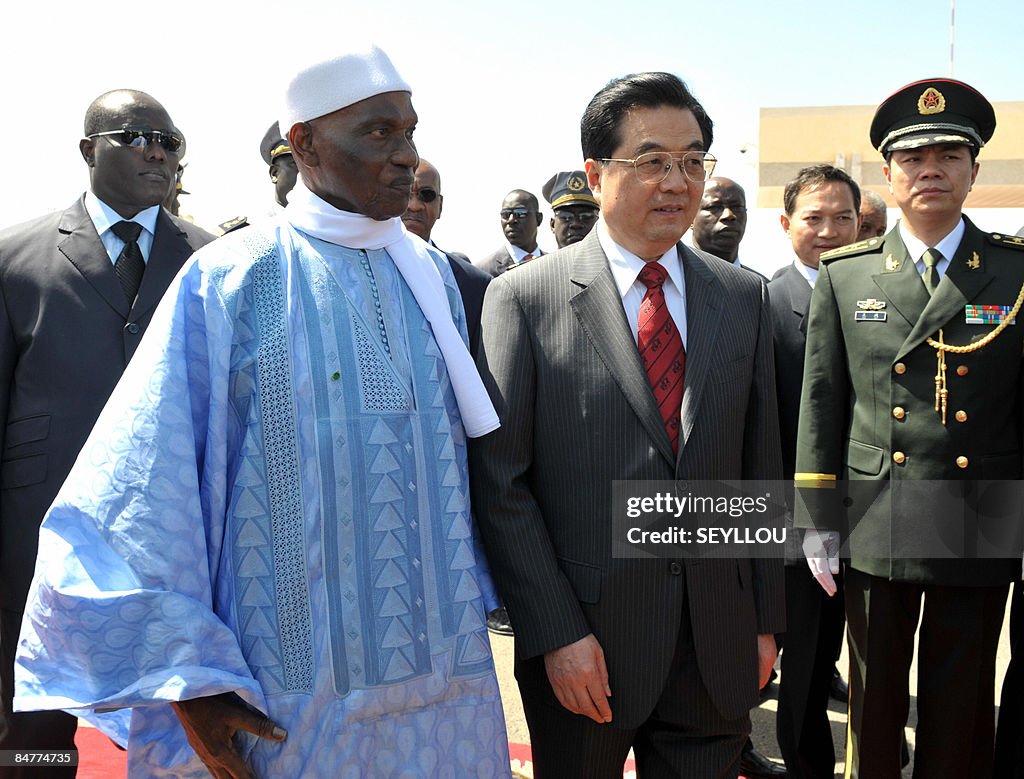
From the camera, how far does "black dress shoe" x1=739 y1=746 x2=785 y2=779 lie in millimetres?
3859

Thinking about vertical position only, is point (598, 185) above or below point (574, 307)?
above

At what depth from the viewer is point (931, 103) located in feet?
10.4

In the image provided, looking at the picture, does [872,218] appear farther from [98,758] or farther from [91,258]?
[98,758]

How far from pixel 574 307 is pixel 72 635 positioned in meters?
1.34

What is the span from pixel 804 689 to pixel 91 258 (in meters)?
3.02

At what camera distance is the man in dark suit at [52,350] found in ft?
9.63

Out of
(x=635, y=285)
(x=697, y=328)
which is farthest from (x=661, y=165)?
(x=697, y=328)

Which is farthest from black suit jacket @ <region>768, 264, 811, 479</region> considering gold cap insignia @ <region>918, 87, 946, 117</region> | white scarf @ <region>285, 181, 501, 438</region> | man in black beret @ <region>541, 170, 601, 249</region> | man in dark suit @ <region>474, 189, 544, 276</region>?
man in dark suit @ <region>474, 189, 544, 276</region>

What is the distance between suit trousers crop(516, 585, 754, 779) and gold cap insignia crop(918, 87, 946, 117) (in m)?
2.00

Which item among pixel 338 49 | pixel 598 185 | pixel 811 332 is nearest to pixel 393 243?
pixel 338 49

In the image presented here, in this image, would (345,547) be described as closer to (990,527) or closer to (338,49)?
(338,49)

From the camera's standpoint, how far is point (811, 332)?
3.32 meters

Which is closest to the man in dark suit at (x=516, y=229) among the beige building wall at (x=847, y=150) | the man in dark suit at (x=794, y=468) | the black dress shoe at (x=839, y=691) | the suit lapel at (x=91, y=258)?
the man in dark suit at (x=794, y=468)

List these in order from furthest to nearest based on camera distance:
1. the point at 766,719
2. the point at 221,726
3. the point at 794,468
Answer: the point at 766,719, the point at 794,468, the point at 221,726
